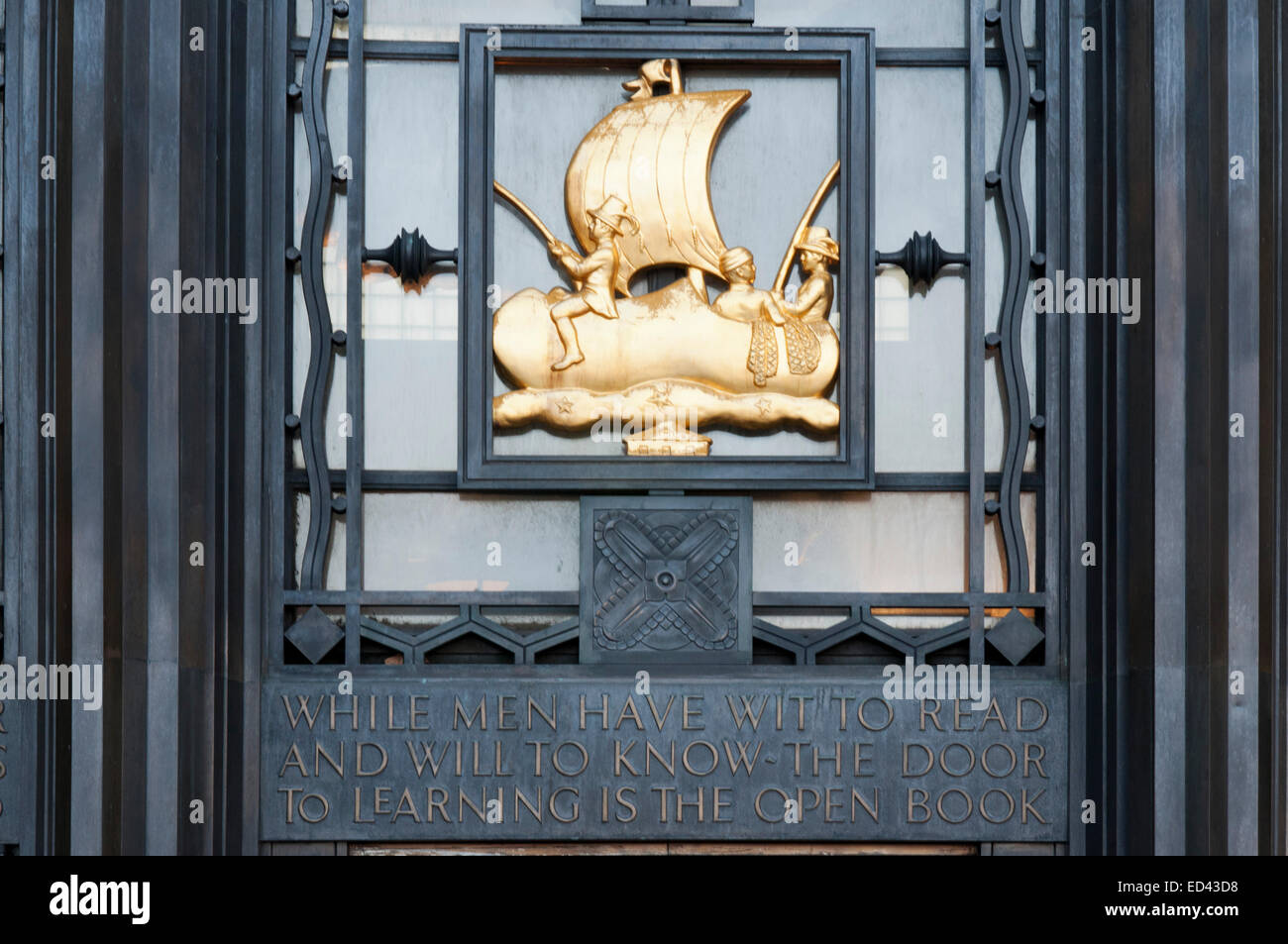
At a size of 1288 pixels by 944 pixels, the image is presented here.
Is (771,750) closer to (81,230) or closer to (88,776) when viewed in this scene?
(88,776)

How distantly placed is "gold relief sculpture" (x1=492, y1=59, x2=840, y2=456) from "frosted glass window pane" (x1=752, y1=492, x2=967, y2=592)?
344mm

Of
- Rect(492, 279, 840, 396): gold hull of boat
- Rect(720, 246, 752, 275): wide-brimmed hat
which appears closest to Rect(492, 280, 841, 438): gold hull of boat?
Rect(492, 279, 840, 396): gold hull of boat

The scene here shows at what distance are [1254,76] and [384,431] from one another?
141 inches

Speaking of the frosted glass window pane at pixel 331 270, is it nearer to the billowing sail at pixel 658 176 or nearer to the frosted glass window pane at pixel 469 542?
the frosted glass window pane at pixel 469 542

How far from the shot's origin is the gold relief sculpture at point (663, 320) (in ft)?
22.0

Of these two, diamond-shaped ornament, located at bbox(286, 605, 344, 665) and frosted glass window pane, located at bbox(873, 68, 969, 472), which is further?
frosted glass window pane, located at bbox(873, 68, 969, 472)

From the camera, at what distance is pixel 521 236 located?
22.5ft

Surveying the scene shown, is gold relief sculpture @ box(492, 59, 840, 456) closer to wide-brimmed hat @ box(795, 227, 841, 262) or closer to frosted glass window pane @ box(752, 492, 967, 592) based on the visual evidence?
wide-brimmed hat @ box(795, 227, 841, 262)

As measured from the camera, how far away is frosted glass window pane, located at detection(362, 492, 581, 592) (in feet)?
21.9

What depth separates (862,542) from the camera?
22.1ft

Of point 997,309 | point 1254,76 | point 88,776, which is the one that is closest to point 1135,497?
point 997,309

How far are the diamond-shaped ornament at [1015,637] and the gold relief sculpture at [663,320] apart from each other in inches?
40.8

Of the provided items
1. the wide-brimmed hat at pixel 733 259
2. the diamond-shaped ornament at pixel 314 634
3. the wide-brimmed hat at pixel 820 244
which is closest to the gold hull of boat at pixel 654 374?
the wide-brimmed hat at pixel 733 259

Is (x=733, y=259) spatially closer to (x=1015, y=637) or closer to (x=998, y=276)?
(x=998, y=276)
